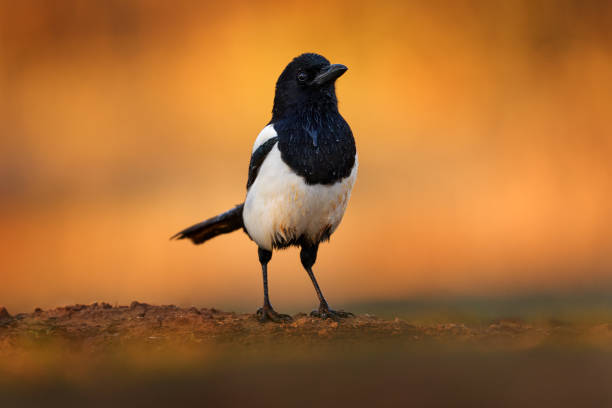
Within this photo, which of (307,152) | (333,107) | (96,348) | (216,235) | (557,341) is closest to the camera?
(557,341)

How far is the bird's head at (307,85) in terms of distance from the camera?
18.1 feet

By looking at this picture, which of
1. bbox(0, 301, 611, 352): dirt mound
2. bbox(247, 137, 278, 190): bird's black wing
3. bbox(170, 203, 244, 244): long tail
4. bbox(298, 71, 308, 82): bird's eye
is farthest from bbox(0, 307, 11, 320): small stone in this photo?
bbox(298, 71, 308, 82): bird's eye

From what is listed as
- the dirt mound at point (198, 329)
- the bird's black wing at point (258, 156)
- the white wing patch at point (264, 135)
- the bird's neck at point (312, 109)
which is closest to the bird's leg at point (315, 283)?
the dirt mound at point (198, 329)

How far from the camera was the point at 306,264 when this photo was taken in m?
5.82

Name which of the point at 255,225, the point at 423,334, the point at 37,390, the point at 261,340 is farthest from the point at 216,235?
the point at 37,390

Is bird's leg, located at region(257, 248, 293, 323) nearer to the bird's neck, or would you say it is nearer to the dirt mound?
the dirt mound

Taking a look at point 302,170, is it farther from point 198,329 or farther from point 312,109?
point 198,329

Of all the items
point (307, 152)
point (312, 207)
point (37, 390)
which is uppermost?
point (307, 152)

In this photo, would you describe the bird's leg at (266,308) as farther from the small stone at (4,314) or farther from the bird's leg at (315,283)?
the small stone at (4,314)

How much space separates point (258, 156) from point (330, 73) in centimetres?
94

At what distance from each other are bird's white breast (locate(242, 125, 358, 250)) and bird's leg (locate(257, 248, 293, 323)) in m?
0.19

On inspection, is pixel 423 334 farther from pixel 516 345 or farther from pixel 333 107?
pixel 333 107

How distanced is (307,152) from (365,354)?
249 cm

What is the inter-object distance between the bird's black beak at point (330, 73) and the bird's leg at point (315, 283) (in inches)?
57.4
